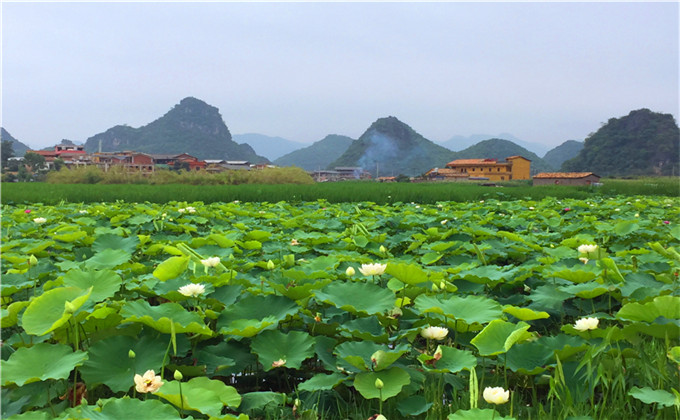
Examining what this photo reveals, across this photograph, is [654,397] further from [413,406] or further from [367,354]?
[367,354]

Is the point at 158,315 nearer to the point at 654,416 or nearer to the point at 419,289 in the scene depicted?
the point at 419,289

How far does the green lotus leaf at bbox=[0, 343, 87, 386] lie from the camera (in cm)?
103

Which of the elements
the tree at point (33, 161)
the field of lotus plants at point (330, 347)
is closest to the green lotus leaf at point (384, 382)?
the field of lotus plants at point (330, 347)

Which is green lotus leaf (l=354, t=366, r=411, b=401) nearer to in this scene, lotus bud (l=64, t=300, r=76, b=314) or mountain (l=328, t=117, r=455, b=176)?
lotus bud (l=64, t=300, r=76, b=314)

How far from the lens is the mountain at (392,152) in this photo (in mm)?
88625

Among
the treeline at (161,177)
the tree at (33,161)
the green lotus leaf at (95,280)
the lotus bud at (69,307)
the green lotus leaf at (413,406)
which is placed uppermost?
the tree at (33,161)

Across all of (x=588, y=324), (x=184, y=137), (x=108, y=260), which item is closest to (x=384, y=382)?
(x=588, y=324)

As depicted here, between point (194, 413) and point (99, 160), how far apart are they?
57.1 meters

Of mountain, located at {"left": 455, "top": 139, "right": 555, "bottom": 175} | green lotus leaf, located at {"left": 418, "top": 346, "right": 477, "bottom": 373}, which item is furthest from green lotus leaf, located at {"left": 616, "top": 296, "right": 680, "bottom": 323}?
mountain, located at {"left": 455, "top": 139, "right": 555, "bottom": 175}

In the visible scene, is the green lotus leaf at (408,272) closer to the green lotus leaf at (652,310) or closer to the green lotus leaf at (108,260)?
the green lotus leaf at (652,310)

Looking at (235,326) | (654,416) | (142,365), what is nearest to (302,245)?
(235,326)

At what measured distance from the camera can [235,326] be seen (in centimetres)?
131

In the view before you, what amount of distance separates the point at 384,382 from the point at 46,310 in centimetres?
96

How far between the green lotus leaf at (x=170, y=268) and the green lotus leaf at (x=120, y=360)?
0.33m
